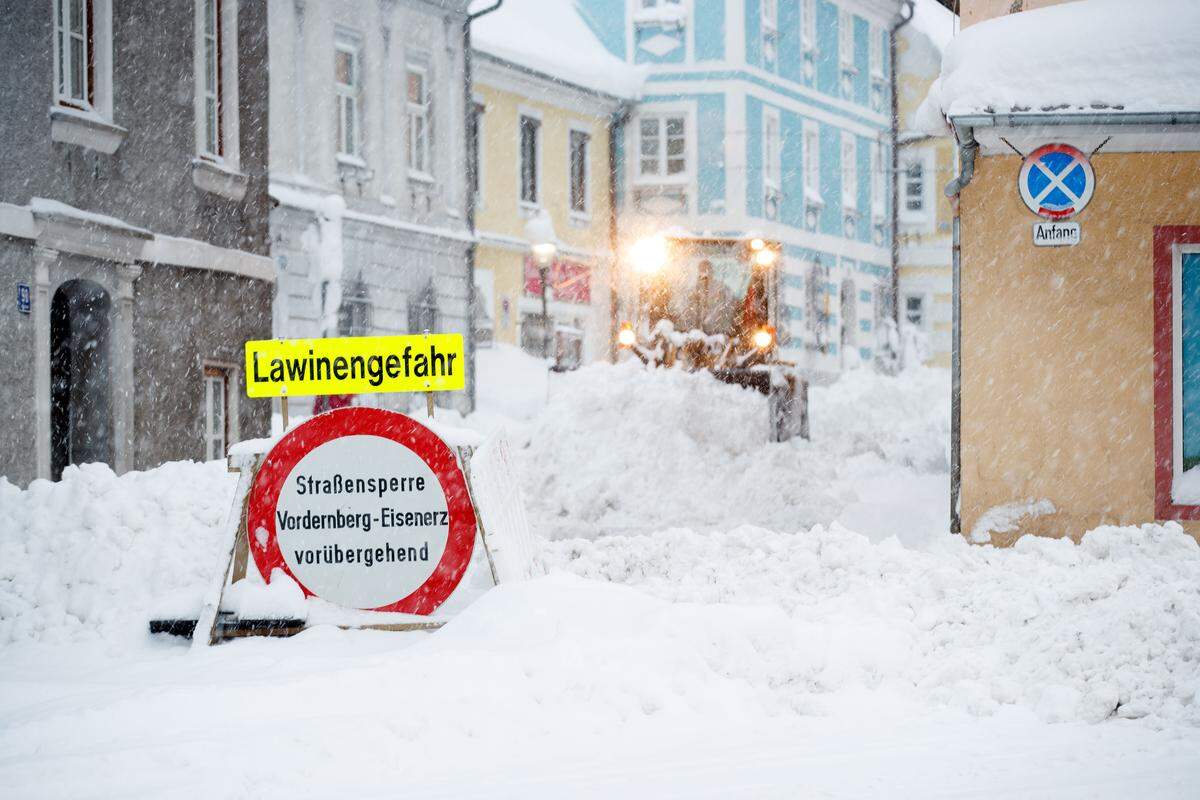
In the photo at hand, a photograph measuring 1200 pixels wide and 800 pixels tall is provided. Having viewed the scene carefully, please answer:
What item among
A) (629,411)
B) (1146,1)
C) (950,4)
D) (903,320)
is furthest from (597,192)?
(1146,1)

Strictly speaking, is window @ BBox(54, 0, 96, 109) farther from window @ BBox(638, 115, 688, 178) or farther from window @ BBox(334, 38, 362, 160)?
window @ BBox(638, 115, 688, 178)

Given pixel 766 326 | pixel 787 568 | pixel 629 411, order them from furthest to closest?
pixel 766 326 → pixel 629 411 → pixel 787 568

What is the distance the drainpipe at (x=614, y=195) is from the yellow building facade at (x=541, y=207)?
70 millimetres

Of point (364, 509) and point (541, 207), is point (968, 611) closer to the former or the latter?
point (364, 509)

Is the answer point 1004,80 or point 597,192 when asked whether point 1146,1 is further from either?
point 597,192

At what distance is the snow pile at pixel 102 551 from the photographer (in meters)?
7.21

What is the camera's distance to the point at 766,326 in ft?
70.2

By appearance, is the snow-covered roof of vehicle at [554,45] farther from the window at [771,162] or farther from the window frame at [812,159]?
the window frame at [812,159]

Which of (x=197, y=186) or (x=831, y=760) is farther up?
(x=197, y=186)

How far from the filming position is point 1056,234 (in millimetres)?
9531

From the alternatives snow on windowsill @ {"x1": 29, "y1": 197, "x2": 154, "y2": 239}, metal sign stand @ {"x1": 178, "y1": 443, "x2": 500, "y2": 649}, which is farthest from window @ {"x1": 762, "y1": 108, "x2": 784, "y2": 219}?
metal sign stand @ {"x1": 178, "y1": 443, "x2": 500, "y2": 649}

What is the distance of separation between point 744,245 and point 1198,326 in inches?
501

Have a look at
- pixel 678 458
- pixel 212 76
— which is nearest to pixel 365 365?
pixel 212 76

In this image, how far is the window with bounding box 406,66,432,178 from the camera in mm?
25781
